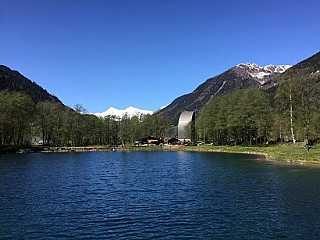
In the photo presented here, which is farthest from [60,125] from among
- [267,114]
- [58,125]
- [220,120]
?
[267,114]

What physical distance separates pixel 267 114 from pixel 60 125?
86.6m

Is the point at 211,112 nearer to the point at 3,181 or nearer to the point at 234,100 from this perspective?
the point at 234,100

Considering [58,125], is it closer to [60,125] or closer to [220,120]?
[60,125]

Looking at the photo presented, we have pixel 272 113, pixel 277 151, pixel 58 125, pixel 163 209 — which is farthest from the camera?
pixel 58 125

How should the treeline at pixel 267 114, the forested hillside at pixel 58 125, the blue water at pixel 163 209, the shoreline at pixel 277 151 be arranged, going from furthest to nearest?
1. the forested hillside at pixel 58 125
2. the treeline at pixel 267 114
3. the shoreline at pixel 277 151
4. the blue water at pixel 163 209

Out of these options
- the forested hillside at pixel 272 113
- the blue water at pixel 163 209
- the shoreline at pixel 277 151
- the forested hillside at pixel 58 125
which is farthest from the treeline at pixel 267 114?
the forested hillside at pixel 58 125

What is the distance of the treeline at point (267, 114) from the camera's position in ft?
278

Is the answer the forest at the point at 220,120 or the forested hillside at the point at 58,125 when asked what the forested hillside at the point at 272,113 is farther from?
the forested hillside at the point at 58,125

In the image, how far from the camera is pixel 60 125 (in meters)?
142

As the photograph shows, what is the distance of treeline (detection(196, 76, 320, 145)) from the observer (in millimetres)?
84625

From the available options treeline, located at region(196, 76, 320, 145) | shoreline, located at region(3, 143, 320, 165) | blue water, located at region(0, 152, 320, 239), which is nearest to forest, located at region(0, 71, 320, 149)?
treeline, located at region(196, 76, 320, 145)

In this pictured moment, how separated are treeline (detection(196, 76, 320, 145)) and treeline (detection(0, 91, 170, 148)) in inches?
2035

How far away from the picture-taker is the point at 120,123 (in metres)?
177

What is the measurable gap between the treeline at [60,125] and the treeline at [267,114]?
51.7 meters
